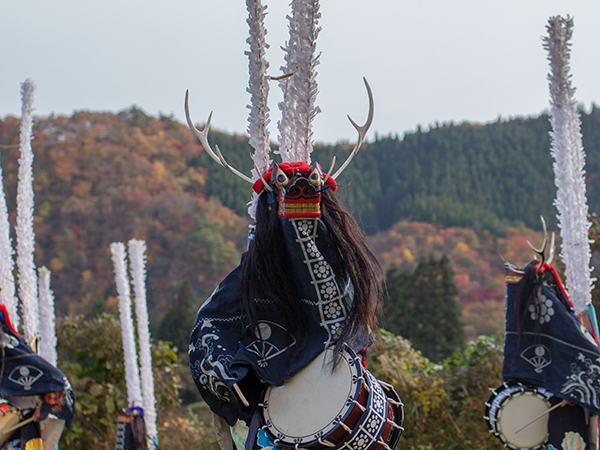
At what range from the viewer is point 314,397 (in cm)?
172

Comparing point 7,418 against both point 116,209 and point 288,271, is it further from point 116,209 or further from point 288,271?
point 116,209

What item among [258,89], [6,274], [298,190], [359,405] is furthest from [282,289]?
A: [6,274]

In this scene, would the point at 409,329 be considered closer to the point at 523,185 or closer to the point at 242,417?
the point at 242,417

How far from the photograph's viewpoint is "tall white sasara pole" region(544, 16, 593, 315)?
3174 millimetres

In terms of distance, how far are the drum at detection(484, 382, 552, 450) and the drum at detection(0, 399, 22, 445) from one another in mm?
2582

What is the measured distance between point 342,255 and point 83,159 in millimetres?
21067

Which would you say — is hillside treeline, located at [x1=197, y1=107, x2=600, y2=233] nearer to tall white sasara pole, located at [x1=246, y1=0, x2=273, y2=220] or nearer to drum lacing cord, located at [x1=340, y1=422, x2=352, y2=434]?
tall white sasara pole, located at [x1=246, y1=0, x2=273, y2=220]

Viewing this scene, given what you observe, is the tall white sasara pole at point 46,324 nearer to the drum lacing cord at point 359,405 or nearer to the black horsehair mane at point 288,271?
the black horsehair mane at point 288,271

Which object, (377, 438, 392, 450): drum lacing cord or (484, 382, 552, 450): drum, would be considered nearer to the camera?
(377, 438, 392, 450): drum lacing cord

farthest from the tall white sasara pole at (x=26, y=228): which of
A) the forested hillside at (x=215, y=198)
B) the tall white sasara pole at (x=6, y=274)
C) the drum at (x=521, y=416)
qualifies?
the forested hillside at (x=215, y=198)

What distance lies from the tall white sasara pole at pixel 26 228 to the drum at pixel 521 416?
10.6ft

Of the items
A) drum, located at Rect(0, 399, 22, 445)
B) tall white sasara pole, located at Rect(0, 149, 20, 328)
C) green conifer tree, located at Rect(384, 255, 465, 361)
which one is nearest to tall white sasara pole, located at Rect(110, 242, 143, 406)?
tall white sasara pole, located at Rect(0, 149, 20, 328)

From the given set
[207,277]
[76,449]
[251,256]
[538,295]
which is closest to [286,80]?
[251,256]

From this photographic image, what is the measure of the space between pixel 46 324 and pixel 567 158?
4719 mm
